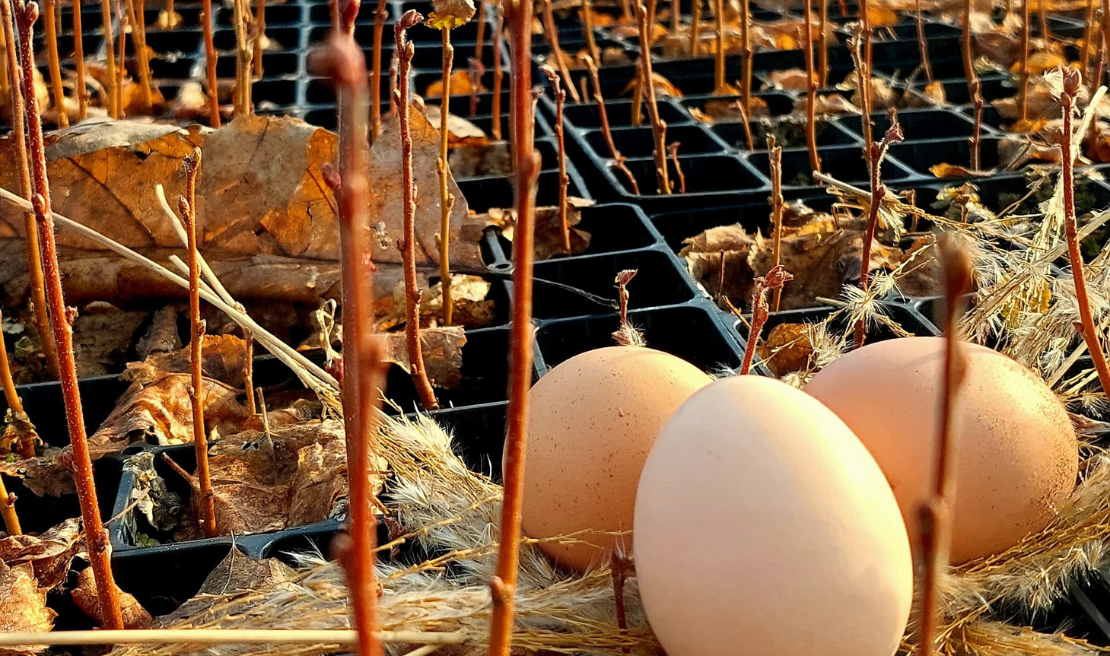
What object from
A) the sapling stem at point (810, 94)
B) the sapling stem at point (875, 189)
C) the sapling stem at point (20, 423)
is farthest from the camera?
the sapling stem at point (810, 94)

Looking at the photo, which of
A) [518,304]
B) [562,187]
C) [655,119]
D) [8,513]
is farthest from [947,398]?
[655,119]

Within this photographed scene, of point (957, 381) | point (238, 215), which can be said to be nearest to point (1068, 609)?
point (957, 381)

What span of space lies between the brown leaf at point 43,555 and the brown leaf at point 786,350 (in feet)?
2.88

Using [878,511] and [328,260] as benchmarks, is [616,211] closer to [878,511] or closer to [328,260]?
[328,260]

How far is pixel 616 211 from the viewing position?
2.08m

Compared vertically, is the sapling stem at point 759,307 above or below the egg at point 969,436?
above

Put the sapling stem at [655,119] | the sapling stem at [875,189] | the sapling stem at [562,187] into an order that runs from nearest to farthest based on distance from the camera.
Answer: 1. the sapling stem at [875,189]
2. the sapling stem at [562,187]
3. the sapling stem at [655,119]

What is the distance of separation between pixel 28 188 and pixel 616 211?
47.5 inches

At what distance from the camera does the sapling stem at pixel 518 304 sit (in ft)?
1.47

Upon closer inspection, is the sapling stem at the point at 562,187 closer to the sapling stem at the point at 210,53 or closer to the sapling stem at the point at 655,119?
the sapling stem at the point at 655,119

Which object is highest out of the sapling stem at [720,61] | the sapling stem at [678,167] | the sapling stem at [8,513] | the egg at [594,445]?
the sapling stem at [720,61]

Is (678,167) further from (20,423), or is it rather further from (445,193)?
(20,423)

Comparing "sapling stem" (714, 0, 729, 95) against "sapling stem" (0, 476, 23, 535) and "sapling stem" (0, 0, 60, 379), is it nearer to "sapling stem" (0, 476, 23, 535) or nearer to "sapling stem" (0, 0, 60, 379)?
"sapling stem" (0, 0, 60, 379)

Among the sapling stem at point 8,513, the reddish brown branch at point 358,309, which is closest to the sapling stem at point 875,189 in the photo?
the reddish brown branch at point 358,309
